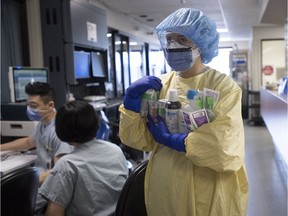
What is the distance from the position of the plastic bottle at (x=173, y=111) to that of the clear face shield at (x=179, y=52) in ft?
0.45

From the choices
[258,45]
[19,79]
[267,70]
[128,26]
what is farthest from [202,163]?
[267,70]

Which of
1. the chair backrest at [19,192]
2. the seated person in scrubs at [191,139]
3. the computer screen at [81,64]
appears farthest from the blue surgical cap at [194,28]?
the computer screen at [81,64]

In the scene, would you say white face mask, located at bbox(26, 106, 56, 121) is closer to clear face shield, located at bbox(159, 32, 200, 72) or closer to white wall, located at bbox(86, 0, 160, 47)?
clear face shield, located at bbox(159, 32, 200, 72)

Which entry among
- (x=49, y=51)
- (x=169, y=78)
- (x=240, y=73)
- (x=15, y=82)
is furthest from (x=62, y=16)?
(x=240, y=73)

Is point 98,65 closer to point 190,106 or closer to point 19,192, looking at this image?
point 19,192

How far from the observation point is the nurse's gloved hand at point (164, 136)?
1152 millimetres

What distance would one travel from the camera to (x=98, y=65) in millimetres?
4832

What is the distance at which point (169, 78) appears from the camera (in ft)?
4.53

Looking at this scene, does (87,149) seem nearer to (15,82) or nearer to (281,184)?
(15,82)

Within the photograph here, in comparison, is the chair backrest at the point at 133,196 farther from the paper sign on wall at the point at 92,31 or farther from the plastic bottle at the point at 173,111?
the paper sign on wall at the point at 92,31

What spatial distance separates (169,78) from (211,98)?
270 millimetres

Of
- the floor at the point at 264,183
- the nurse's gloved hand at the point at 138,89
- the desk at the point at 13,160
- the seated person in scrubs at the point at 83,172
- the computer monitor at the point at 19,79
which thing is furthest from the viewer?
the floor at the point at 264,183

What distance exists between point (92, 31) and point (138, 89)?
3.15 metres

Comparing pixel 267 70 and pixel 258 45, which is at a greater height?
pixel 258 45
